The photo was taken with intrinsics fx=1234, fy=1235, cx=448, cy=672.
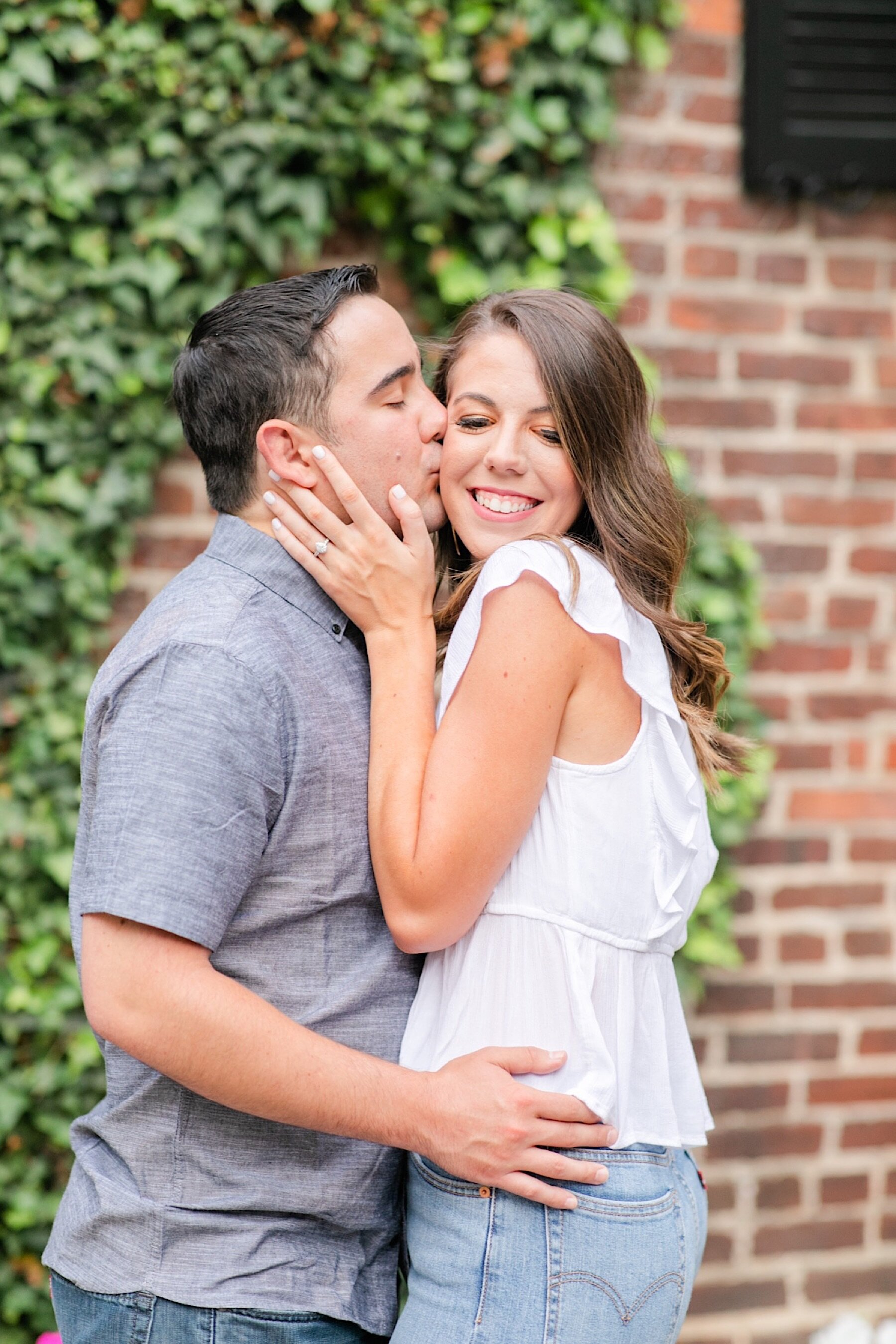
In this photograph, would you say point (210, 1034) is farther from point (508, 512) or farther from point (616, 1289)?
point (508, 512)

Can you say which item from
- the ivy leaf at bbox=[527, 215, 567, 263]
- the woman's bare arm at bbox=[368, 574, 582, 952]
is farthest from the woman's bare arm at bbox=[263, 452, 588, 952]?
the ivy leaf at bbox=[527, 215, 567, 263]

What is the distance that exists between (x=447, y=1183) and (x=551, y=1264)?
0.53 ft

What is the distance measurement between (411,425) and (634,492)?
35cm

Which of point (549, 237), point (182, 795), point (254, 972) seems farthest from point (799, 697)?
point (182, 795)

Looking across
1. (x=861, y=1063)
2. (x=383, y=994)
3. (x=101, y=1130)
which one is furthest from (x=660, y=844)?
(x=861, y=1063)

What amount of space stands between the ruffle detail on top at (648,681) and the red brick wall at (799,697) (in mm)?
1305

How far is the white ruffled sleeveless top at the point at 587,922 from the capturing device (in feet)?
5.26

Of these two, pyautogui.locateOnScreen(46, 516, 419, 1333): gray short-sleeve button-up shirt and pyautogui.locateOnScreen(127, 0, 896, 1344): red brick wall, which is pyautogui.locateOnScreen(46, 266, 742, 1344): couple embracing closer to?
pyautogui.locateOnScreen(46, 516, 419, 1333): gray short-sleeve button-up shirt

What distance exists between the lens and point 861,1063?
3068mm

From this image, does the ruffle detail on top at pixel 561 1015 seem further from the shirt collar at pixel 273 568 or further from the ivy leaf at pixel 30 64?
the ivy leaf at pixel 30 64

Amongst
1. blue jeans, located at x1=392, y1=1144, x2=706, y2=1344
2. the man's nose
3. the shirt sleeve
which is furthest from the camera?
the man's nose

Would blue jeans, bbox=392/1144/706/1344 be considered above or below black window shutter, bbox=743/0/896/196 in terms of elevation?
below

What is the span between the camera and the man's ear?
1.75 m

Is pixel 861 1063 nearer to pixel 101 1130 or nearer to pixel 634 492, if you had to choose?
pixel 634 492
